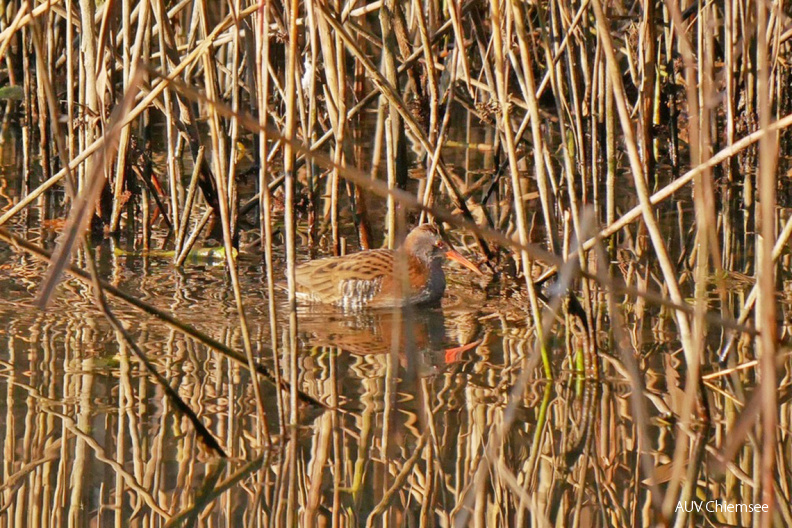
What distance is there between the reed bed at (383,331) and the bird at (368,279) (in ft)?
0.50

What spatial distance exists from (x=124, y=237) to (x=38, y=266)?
30.2 inches

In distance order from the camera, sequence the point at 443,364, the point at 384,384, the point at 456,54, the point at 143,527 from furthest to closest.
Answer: the point at 456,54 → the point at 443,364 → the point at 384,384 → the point at 143,527

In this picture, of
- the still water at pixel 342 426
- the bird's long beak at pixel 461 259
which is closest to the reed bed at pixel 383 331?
the still water at pixel 342 426

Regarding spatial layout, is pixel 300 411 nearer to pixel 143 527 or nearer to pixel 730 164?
pixel 143 527

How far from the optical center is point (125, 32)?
6477mm

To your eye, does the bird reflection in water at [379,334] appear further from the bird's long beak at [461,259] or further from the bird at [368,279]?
the bird's long beak at [461,259]

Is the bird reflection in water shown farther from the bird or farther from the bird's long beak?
the bird's long beak

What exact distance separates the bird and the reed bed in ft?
0.50

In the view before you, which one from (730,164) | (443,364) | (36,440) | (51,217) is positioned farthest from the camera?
(730,164)

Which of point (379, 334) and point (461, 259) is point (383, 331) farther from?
point (461, 259)

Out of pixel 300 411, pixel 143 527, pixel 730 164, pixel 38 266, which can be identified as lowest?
pixel 143 527

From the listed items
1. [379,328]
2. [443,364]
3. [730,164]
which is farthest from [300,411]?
[730,164]

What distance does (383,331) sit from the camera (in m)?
6.32

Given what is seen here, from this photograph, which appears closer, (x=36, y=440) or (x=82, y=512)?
(x=82, y=512)
